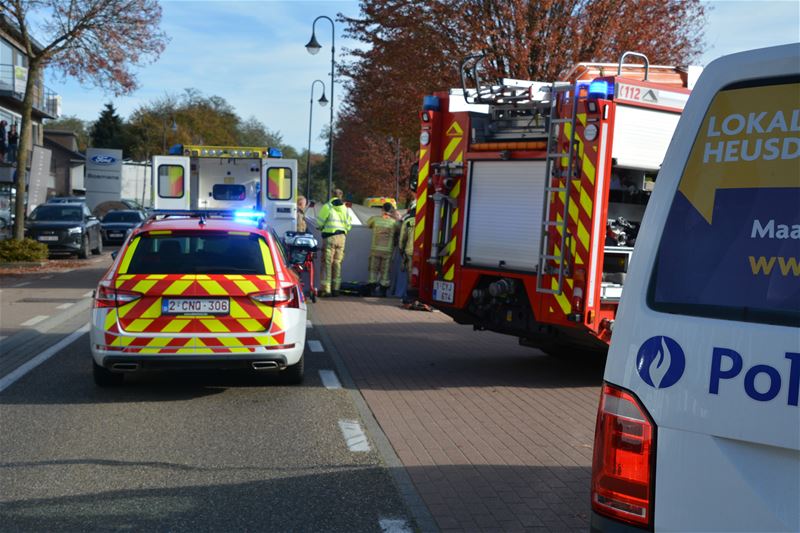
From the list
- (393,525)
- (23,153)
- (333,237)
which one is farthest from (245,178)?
(393,525)

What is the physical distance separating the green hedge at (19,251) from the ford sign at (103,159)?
27.5m

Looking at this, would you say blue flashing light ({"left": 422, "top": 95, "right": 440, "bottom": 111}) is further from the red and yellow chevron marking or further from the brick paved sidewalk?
the brick paved sidewalk

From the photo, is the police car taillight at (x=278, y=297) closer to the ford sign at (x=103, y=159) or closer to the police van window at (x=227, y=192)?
the police van window at (x=227, y=192)

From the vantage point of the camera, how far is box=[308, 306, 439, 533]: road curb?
209 inches

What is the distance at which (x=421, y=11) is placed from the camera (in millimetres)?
22000

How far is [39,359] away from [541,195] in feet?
19.2

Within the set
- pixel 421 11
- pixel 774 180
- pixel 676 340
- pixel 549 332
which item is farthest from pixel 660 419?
pixel 421 11

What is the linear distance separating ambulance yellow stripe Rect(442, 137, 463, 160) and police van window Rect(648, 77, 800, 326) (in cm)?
744

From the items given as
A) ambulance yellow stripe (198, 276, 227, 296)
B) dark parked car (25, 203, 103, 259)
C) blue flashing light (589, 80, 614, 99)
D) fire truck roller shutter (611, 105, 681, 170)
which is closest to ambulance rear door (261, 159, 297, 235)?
ambulance yellow stripe (198, 276, 227, 296)

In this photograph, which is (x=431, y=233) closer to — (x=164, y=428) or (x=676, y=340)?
(x=164, y=428)

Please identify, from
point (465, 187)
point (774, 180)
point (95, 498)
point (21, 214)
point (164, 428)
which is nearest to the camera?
point (774, 180)

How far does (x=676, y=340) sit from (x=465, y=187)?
743 centimetres

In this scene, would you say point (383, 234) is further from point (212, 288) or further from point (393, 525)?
point (393, 525)

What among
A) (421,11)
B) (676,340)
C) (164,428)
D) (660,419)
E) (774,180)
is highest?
(421,11)
